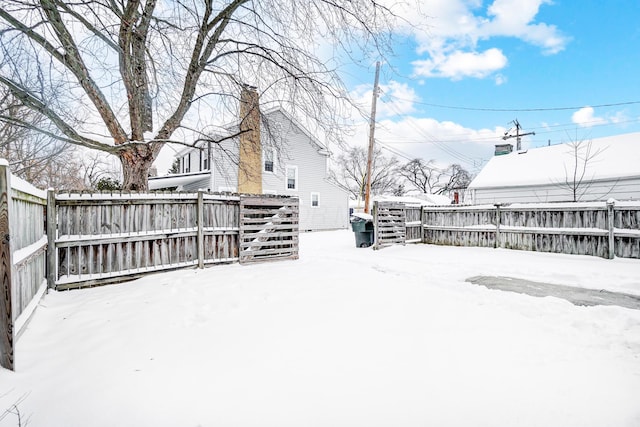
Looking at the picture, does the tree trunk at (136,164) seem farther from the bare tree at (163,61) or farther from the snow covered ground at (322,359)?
the snow covered ground at (322,359)

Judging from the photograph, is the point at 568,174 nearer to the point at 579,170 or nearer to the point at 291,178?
the point at 579,170

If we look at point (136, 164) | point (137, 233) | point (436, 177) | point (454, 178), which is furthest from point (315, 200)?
point (454, 178)

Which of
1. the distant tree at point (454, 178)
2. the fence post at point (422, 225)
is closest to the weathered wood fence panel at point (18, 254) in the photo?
the fence post at point (422, 225)

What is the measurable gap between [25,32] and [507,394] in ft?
21.6

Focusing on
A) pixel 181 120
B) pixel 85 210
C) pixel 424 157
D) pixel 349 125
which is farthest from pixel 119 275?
pixel 424 157

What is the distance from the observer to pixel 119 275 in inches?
199

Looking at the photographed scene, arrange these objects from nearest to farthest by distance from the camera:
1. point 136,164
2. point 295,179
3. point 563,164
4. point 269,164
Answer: point 136,164 < point 563,164 < point 269,164 < point 295,179

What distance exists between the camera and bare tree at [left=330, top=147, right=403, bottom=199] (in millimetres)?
38812

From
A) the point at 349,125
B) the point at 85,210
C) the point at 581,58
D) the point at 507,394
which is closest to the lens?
the point at 507,394

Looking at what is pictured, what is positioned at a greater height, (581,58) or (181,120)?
(581,58)

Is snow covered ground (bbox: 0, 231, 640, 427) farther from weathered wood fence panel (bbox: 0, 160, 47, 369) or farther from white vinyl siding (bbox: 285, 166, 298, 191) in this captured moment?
white vinyl siding (bbox: 285, 166, 298, 191)

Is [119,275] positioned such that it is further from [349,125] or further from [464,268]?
[464,268]

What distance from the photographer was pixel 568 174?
44.8 ft

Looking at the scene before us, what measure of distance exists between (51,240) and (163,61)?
3612mm
